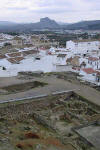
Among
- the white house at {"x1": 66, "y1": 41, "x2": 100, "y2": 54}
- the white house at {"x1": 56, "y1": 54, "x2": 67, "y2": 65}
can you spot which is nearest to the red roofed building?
the white house at {"x1": 56, "y1": 54, "x2": 67, "y2": 65}

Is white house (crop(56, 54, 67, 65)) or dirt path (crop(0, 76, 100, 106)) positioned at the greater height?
white house (crop(56, 54, 67, 65))

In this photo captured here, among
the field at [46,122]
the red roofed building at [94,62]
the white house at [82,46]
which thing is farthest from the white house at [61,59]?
the field at [46,122]

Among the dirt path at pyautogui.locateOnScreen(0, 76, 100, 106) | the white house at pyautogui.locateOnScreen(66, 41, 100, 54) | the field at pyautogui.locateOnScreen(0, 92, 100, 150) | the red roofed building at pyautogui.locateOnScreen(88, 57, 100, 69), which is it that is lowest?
the field at pyautogui.locateOnScreen(0, 92, 100, 150)

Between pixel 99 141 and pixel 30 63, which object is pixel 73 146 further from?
pixel 30 63

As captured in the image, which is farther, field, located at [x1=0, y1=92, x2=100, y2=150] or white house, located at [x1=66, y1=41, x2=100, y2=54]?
white house, located at [x1=66, y1=41, x2=100, y2=54]

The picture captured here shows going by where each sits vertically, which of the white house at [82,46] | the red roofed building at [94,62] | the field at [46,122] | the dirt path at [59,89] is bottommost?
the field at [46,122]

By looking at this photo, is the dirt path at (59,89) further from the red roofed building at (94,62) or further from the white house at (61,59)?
the white house at (61,59)

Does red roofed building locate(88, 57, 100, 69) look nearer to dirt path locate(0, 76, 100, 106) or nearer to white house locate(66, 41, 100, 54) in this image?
dirt path locate(0, 76, 100, 106)

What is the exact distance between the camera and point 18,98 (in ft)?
60.9

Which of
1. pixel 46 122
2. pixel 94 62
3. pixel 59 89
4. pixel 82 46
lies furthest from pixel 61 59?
pixel 46 122

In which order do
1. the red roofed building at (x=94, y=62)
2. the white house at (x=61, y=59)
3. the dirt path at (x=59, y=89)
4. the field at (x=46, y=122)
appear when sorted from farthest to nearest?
the white house at (x=61, y=59), the red roofed building at (x=94, y=62), the dirt path at (x=59, y=89), the field at (x=46, y=122)

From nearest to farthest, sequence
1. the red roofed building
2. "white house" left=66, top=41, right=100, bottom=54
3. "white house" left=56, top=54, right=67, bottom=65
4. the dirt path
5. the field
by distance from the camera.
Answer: the field, the dirt path, the red roofed building, "white house" left=56, top=54, right=67, bottom=65, "white house" left=66, top=41, right=100, bottom=54

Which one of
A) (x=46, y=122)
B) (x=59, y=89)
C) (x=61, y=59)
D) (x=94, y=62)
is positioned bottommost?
(x=46, y=122)

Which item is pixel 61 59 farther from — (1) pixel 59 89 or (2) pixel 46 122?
(2) pixel 46 122
